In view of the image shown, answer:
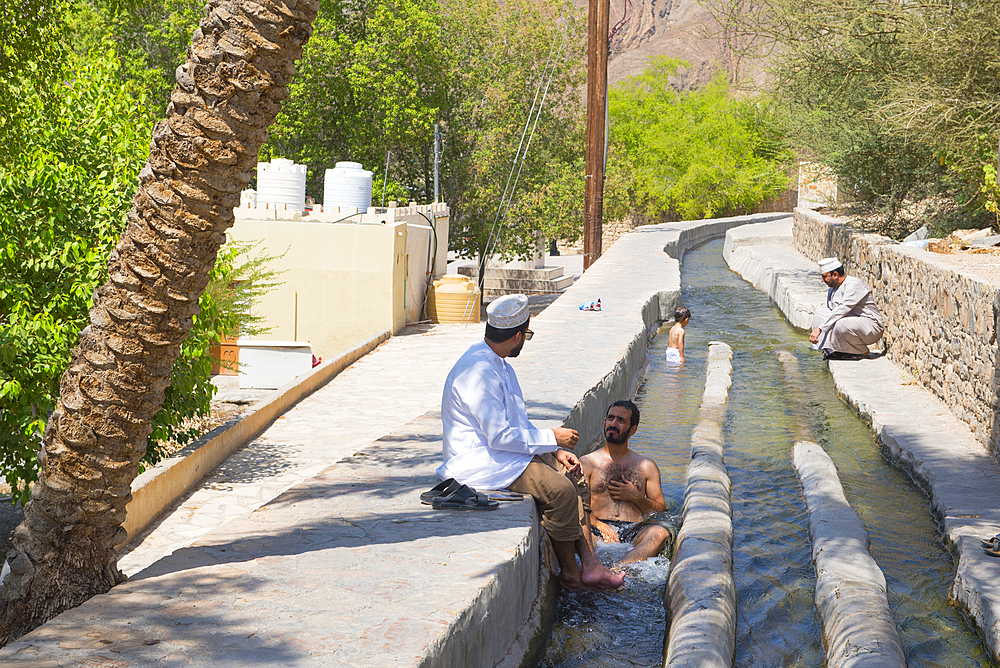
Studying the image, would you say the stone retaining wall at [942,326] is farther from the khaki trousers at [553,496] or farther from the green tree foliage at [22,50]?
the green tree foliage at [22,50]

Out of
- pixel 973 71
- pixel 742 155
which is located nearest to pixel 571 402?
pixel 973 71

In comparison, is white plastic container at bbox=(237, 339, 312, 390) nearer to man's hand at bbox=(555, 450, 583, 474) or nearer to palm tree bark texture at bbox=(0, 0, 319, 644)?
man's hand at bbox=(555, 450, 583, 474)

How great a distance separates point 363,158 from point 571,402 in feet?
85.1

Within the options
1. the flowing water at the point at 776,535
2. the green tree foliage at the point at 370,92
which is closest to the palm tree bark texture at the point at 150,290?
the flowing water at the point at 776,535

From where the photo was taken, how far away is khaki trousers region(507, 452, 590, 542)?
5066 millimetres

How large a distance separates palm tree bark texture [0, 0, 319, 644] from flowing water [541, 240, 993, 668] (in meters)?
2.35

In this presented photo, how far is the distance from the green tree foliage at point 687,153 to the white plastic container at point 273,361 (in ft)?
112

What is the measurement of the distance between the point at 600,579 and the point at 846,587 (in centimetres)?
131

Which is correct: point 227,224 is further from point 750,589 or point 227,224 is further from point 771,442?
point 771,442

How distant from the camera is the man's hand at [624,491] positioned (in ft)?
21.4

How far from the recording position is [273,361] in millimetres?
17859

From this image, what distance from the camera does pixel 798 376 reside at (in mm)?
11469

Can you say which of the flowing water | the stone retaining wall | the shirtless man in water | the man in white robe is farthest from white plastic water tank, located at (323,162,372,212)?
the man in white robe

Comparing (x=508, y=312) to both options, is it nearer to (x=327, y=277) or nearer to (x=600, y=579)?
(x=600, y=579)
